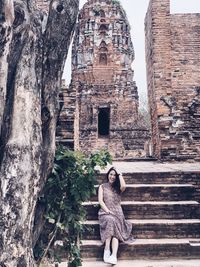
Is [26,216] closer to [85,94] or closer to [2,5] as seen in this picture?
[2,5]

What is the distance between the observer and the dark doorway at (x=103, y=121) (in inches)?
712

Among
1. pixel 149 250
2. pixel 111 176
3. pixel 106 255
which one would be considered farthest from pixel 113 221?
pixel 111 176

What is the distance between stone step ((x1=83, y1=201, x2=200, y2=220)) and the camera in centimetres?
511

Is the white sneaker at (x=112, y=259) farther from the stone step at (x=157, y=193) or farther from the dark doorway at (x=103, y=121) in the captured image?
the dark doorway at (x=103, y=121)

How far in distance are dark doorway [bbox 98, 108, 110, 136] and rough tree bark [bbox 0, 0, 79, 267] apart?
1422 cm

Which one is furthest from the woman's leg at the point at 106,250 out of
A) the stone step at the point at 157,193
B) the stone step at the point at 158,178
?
the stone step at the point at 158,178

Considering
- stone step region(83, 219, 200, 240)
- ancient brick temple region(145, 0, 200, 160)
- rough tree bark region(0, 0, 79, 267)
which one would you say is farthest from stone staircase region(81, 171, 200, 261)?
ancient brick temple region(145, 0, 200, 160)

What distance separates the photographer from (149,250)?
4.55m

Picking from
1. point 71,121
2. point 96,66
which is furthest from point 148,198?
point 96,66

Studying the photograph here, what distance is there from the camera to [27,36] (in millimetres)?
3396

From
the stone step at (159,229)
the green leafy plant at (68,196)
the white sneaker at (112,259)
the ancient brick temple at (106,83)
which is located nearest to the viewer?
the green leafy plant at (68,196)

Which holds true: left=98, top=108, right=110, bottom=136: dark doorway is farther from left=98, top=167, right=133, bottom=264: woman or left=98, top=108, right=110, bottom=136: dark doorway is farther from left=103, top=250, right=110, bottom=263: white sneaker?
left=103, top=250, right=110, bottom=263: white sneaker

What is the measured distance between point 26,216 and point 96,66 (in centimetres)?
1633

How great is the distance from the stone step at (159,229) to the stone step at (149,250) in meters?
0.23
